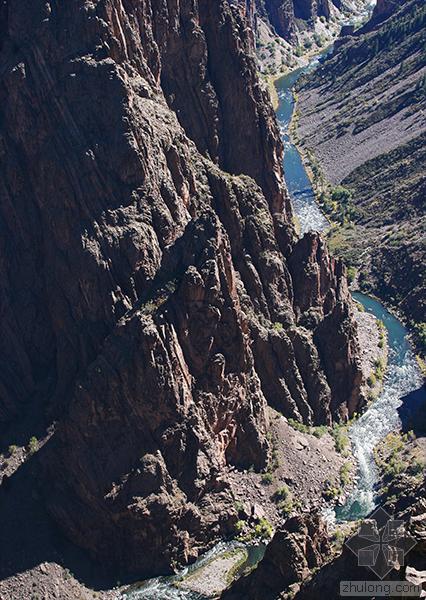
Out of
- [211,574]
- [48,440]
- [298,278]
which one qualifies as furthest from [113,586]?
[298,278]

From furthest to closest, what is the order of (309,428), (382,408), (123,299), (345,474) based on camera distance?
1. (382,408)
2. (309,428)
3. (345,474)
4. (123,299)

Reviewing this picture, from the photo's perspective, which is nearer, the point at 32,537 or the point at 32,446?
the point at 32,537

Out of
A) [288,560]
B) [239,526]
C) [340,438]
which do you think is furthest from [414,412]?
[288,560]

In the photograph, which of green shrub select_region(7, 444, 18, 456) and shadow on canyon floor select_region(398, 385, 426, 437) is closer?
green shrub select_region(7, 444, 18, 456)

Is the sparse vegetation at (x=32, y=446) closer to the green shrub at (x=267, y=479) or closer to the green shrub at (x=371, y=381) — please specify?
the green shrub at (x=267, y=479)

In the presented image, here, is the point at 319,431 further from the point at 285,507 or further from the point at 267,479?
the point at 285,507

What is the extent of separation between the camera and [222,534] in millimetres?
100875

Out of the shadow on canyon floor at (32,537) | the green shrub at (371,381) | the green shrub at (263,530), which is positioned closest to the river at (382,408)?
the green shrub at (371,381)

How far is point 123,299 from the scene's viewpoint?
339 ft

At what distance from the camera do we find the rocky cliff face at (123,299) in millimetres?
98688

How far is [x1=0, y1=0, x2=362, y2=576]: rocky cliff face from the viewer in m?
98.7

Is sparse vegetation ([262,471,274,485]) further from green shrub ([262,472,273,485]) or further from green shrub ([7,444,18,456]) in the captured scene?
green shrub ([7,444,18,456])

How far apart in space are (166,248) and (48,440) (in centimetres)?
2321

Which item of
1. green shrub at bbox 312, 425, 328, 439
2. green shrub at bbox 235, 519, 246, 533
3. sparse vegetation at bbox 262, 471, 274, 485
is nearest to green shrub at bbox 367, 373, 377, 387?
green shrub at bbox 312, 425, 328, 439
